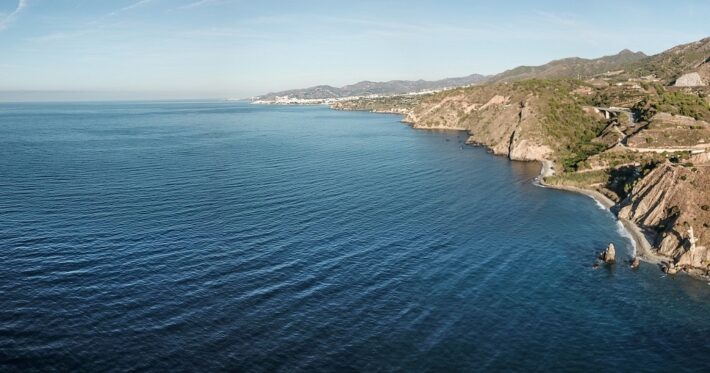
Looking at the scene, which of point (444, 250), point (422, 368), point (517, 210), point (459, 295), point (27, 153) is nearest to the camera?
point (422, 368)

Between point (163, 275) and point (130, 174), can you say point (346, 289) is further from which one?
point (130, 174)

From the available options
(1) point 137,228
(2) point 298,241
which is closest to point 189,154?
A: (1) point 137,228

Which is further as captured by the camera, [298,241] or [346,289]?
[298,241]

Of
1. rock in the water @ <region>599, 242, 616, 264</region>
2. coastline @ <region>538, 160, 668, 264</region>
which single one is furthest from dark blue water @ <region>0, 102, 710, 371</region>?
coastline @ <region>538, 160, 668, 264</region>

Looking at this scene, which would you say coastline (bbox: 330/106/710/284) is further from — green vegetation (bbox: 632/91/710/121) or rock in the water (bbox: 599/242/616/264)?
green vegetation (bbox: 632/91/710/121)

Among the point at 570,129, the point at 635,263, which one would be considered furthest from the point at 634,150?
the point at 635,263

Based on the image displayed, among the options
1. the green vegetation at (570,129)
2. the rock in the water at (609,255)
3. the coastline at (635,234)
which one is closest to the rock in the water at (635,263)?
the coastline at (635,234)
